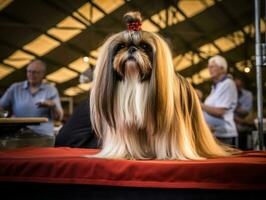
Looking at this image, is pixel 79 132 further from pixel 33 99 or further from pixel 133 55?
pixel 33 99

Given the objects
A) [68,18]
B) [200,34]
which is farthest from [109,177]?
[200,34]

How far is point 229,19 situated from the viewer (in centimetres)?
1175

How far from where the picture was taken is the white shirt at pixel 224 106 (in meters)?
3.43

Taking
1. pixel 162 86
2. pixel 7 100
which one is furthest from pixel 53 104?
pixel 162 86

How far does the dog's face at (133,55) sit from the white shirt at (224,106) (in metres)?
1.89

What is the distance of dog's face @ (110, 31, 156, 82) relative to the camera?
1586 millimetres

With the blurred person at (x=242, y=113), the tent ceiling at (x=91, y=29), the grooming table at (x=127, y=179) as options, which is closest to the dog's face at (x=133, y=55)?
the grooming table at (x=127, y=179)

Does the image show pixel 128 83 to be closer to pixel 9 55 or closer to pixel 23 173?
pixel 23 173

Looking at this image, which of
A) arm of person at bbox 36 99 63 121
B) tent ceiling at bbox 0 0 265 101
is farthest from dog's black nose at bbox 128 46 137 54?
tent ceiling at bbox 0 0 265 101

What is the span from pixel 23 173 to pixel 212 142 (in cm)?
74

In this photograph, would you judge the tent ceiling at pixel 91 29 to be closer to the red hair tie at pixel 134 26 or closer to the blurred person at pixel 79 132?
the blurred person at pixel 79 132

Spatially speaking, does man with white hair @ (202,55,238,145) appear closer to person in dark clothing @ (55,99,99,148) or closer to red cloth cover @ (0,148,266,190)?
person in dark clothing @ (55,99,99,148)

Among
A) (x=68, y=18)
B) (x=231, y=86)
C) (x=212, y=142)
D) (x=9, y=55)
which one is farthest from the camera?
(x=9, y=55)

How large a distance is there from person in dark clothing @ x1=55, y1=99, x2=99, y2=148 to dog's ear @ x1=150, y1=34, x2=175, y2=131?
96 cm
